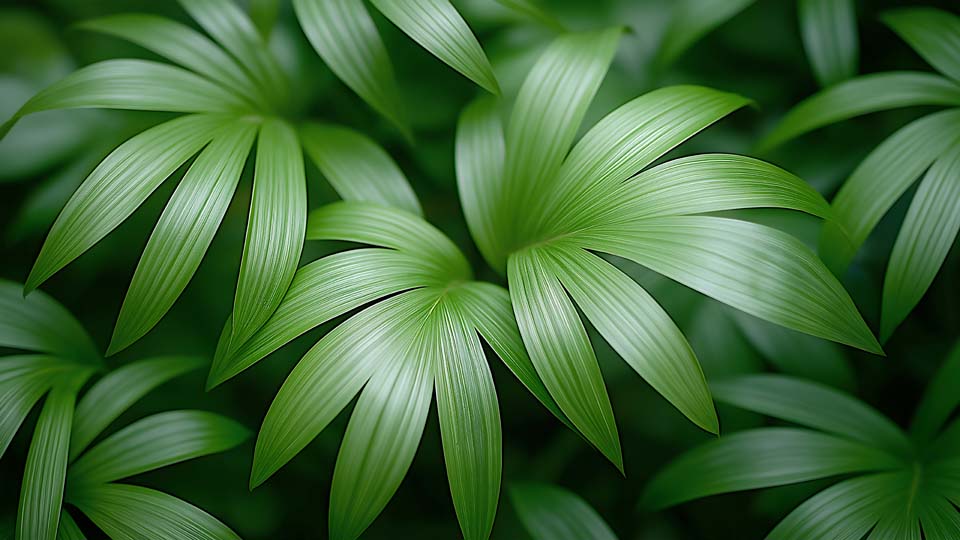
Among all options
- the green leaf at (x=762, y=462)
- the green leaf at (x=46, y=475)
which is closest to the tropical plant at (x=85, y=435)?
the green leaf at (x=46, y=475)

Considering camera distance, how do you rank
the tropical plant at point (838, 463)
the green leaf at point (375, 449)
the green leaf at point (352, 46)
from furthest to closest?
the green leaf at point (352, 46) < the tropical plant at point (838, 463) < the green leaf at point (375, 449)

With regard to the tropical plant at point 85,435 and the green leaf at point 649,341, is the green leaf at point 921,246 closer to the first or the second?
the green leaf at point 649,341

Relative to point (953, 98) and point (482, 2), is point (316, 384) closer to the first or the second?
point (482, 2)

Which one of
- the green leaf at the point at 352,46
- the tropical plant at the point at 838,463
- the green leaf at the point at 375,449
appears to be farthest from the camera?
the green leaf at the point at 352,46

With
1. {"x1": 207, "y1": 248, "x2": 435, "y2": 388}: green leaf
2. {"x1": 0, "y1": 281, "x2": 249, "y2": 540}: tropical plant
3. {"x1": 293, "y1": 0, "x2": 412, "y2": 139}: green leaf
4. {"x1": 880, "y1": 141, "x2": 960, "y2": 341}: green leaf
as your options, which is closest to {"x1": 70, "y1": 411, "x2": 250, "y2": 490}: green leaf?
{"x1": 0, "y1": 281, "x2": 249, "y2": 540}: tropical plant

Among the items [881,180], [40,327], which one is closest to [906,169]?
[881,180]

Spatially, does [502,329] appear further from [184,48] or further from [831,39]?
[831,39]
